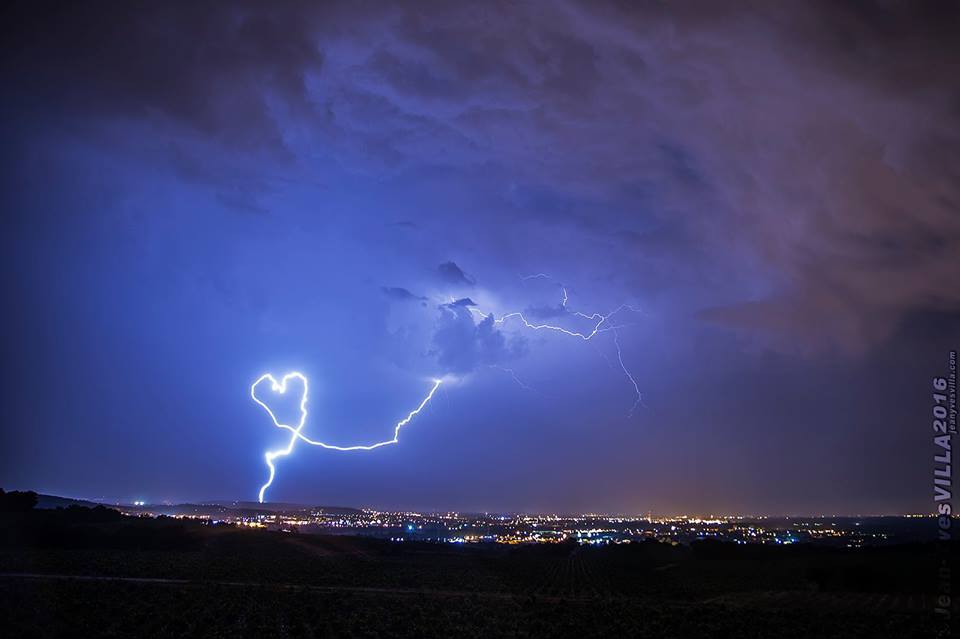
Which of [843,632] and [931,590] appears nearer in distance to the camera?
[843,632]

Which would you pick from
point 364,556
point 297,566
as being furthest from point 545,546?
point 297,566

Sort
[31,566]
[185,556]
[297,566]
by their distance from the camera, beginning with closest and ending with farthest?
[31,566]
[297,566]
[185,556]

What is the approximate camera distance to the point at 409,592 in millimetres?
32094

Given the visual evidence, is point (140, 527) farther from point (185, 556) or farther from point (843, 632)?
point (843, 632)

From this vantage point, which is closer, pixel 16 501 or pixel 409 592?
pixel 409 592

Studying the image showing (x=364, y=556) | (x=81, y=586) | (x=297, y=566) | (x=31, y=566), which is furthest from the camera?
(x=364, y=556)

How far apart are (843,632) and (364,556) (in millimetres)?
44350

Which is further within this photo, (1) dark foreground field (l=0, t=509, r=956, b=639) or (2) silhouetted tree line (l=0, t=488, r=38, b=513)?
(2) silhouetted tree line (l=0, t=488, r=38, b=513)

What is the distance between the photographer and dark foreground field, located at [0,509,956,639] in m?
22.2

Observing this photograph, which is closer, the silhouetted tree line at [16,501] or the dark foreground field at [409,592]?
the dark foreground field at [409,592]

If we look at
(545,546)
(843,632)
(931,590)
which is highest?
(843,632)

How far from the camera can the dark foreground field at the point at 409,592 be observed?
72.9 feet

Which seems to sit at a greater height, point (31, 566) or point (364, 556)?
point (31, 566)

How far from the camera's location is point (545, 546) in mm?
81500
